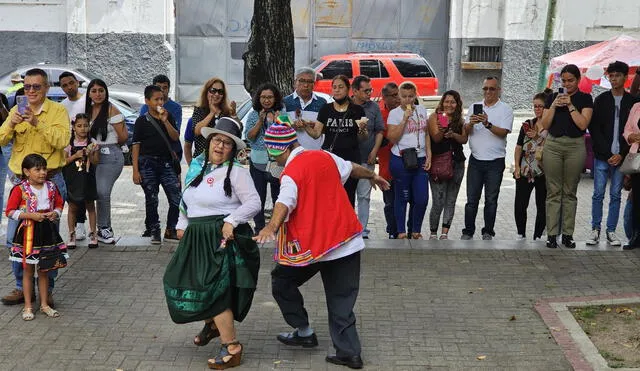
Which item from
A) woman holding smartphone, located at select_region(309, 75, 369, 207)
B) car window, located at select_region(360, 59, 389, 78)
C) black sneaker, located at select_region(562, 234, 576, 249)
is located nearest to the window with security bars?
car window, located at select_region(360, 59, 389, 78)

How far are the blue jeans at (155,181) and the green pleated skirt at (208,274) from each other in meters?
3.26

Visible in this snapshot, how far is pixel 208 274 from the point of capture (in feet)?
20.0

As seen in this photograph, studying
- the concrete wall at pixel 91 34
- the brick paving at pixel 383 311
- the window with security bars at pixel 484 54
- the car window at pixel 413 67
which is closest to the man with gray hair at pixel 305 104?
the brick paving at pixel 383 311

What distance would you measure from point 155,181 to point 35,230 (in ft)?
7.78

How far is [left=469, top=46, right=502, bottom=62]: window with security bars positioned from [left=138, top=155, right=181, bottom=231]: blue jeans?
18.5m

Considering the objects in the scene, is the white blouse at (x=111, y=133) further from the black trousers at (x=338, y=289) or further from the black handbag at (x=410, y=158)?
the black trousers at (x=338, y=289)

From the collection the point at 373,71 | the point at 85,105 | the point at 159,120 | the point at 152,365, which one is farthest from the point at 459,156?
the point at 373,71

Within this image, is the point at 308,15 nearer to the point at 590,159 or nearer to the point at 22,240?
the point at 590,159

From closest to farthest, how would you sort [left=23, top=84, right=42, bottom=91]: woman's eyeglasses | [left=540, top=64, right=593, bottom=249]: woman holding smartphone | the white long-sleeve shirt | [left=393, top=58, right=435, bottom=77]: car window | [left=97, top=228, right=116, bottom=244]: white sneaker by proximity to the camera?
the white long-sleeve shirt → [left=23, top=84, right=42, bottom=91]: woman's eyeglasses → [left=540, top=64, right=593, bottom=249]: woman holding smartphone → [left=97, top=228, right=116, bottom=244]: white sneaker → [left=393, top=58, right=435, bottom=77]: car window

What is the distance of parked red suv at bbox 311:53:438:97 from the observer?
22703 mm

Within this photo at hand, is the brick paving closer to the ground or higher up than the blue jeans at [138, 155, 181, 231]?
closer to the ground

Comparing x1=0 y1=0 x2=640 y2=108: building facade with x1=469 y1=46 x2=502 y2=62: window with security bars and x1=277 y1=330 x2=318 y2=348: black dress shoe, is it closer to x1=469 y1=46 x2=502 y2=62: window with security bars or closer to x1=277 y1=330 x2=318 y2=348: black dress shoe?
x1=469 y1=46 x2=502 y2=62: window with security bars

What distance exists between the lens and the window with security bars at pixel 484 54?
1046 inches

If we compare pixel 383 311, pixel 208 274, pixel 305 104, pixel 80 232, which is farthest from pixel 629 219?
pixel 80 232
